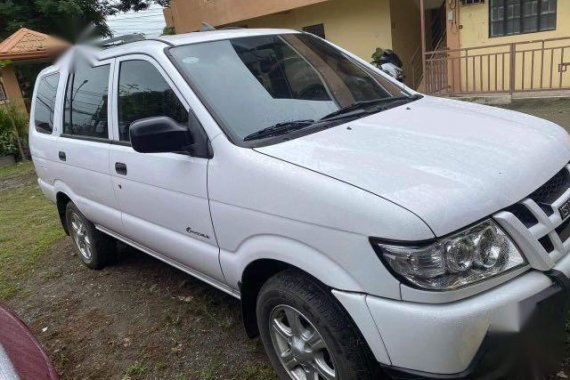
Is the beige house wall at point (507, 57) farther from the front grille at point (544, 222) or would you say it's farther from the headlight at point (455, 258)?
the headlight at point (455, 258)

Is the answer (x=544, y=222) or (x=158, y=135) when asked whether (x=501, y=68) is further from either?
(x=158, y=135)

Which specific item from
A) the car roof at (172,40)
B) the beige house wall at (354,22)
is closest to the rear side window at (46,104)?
the car roof at (172,40)

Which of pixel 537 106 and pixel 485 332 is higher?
pixel 485 332

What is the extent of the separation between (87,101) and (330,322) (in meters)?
2.83

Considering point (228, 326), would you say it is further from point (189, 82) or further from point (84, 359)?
point (189, 82)

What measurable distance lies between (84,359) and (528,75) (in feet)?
31.5

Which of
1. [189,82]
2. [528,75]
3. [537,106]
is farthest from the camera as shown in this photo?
[528,75]

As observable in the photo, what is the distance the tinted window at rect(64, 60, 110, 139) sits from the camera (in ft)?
11.9

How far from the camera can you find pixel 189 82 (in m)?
2.75

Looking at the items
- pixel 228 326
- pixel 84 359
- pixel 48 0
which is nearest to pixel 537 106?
pixel 228 326

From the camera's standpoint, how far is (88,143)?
379 centimetres

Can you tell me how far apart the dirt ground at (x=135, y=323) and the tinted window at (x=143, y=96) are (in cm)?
136

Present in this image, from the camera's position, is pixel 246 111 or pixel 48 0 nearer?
pixel 246 111

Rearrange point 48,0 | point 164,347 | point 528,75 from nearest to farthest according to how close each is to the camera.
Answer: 1. point 164,347
2. point 528,75
3. point 48,0
